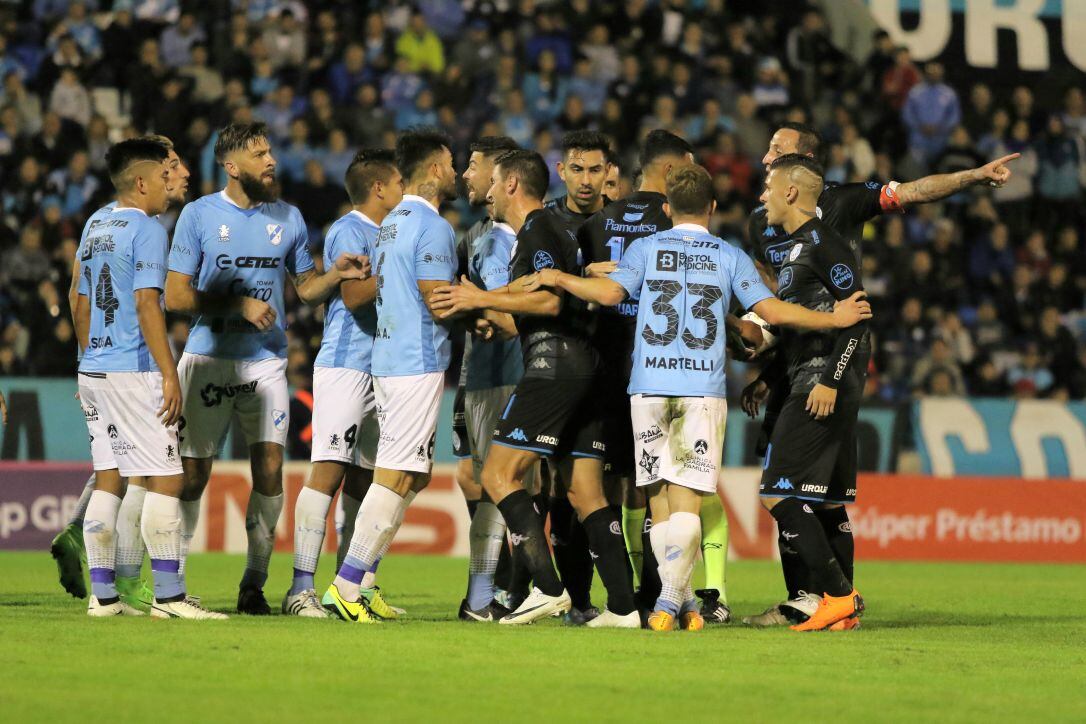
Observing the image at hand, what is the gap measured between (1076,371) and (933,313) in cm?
185

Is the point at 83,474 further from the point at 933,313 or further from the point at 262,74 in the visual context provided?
the point at 933,313

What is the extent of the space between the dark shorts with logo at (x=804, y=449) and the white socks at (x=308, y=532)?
8.32 feet

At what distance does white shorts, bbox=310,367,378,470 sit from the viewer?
917 cm

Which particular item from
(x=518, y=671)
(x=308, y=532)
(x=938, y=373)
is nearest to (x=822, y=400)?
(x=518, y=671)

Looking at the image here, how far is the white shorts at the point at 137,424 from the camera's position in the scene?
8.43 meters

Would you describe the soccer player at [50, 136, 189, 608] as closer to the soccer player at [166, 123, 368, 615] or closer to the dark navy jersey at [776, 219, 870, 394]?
the soccer player at [166, 123, 368, 615]

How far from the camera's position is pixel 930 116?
74.0 feet

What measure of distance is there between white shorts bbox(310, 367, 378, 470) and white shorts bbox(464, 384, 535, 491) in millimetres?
581

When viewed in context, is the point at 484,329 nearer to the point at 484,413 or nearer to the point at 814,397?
the point at 484,413

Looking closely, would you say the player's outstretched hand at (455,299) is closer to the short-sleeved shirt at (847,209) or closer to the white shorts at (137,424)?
the white shorts at (137,424)

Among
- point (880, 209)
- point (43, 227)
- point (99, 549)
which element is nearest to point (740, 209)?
point (43, 227)

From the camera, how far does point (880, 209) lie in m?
9.40

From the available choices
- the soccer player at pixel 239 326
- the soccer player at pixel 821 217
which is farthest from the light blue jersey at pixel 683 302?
the soccer player at pixel 239 326

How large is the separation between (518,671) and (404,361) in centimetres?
243
